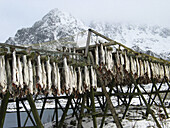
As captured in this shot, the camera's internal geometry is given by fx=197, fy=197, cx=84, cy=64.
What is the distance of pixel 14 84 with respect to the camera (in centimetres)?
352

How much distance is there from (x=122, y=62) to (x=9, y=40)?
200 metres

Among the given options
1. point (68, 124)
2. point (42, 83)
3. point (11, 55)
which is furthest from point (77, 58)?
point (68, 124)

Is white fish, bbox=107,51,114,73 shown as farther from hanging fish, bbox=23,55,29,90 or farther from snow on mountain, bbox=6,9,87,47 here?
snow on mountain, bbox=6,9,87,47

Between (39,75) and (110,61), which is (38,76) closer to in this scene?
(39,75)

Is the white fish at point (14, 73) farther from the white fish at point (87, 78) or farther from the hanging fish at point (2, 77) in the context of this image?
the white fish at point (87, 78)

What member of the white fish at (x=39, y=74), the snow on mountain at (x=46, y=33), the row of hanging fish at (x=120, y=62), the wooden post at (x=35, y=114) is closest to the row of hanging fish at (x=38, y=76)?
the white fish at (x=39, y=74)

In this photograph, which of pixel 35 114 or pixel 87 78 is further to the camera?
pixel 87 78

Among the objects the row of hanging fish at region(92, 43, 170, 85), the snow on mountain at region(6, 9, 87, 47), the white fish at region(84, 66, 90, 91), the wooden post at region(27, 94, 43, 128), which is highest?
the snow on mountain at region(6, 9, 87, 47)

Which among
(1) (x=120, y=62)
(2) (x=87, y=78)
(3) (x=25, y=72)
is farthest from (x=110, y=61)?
(3) (x=25, y=72)

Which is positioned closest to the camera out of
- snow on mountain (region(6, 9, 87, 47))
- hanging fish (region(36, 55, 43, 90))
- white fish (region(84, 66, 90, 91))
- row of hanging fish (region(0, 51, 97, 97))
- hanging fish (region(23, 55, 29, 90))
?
row of hanging fish (region(0, 51, 97, 97))

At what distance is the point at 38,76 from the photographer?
3945 mm

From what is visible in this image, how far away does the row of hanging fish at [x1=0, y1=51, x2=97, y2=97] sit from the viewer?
140 inches

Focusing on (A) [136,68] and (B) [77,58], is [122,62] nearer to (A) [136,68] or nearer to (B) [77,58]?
(A) [136,68]

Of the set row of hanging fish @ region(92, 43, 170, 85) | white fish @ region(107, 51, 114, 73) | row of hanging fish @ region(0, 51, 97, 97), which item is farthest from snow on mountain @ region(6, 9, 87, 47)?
row of hanging fish @ region(0, 51, 97, 97)
